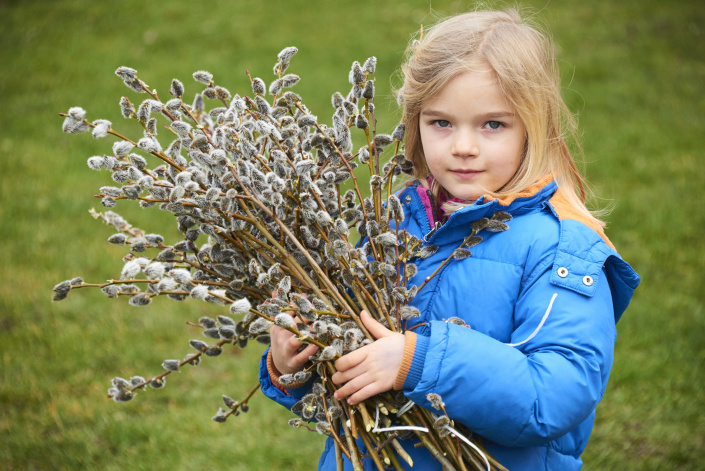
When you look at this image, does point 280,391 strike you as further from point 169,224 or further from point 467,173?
point 169,224

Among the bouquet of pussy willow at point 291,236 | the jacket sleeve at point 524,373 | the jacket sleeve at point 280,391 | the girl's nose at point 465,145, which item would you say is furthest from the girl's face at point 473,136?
the jacket sleeve at point 280,391

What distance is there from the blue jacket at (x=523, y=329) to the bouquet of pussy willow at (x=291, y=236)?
2.2 inches

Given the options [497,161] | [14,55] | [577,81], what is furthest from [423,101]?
[14,55]

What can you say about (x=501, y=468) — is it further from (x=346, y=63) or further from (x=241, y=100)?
(x=346, y=63)

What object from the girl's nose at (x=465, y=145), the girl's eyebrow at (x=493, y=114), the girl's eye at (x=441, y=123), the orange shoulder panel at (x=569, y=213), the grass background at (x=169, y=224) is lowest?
the grass background at (x=169, y=224)

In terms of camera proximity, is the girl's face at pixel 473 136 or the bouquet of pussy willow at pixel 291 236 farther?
the girl's face at pixel 473 136

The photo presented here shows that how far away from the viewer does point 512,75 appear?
169cm

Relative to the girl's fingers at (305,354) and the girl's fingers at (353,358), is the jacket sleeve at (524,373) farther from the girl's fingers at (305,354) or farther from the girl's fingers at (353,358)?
the girl's fingers at (305,354)

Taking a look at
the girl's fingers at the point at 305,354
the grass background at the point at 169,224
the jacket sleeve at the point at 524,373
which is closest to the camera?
the jacket sleeve at the point at 524,373

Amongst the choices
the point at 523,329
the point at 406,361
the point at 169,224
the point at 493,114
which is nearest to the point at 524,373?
the point at 523,329

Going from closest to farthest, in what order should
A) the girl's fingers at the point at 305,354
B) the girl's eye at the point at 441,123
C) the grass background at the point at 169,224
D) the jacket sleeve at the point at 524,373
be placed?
the jacket sleeve at the point at 524,373, the girl's fingers at the point at 305,354, the girl's eye at the point at 441,123, the grass background at the point at 169,224

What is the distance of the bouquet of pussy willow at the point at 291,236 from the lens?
1.55 metres

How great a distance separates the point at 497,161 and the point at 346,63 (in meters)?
6.06

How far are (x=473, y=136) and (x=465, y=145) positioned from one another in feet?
0.13
